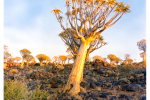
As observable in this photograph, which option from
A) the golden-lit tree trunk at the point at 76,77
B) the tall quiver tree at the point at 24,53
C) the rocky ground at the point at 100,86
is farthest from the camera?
the tall quiver tree at the point at 24,53

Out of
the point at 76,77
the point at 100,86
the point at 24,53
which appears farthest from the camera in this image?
the point at 24,53

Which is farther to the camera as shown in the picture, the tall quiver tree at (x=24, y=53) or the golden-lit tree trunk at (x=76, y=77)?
the tall quiver tree at (x=24, y=53)

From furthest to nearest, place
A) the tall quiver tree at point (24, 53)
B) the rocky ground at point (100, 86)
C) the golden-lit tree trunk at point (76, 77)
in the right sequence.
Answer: the tall quiver tree at point (24, 53) → the golden-lit tree trunk at point (76, 77) → the rocky ground at point (100, 86)

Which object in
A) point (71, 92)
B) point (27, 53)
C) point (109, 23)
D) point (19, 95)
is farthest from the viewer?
point (27, 53)

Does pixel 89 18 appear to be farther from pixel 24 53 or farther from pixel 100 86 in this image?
pixel 24 53

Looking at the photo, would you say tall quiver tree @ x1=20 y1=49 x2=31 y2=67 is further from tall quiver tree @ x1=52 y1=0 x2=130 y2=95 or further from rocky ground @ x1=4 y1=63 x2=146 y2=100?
tall quiver tree @ x1=52 y1=0 x2=130 y2=95

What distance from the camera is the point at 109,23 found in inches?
310

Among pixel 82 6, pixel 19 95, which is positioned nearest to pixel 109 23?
pixel 82 6

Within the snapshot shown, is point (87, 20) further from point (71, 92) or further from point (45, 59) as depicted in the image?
point (45, 59)

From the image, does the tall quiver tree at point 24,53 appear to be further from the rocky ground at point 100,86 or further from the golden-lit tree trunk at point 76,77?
the golden-lit tree trunk at point 76,77

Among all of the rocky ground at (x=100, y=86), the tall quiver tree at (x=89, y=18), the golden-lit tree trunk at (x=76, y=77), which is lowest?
the rocky ground at (x=100, y=86)

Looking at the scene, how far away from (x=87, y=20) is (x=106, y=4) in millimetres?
1680

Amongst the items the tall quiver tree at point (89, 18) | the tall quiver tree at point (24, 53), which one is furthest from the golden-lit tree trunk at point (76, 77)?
the tall quiver tree at point (24, 53)

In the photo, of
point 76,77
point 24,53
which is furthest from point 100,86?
point 24,53
